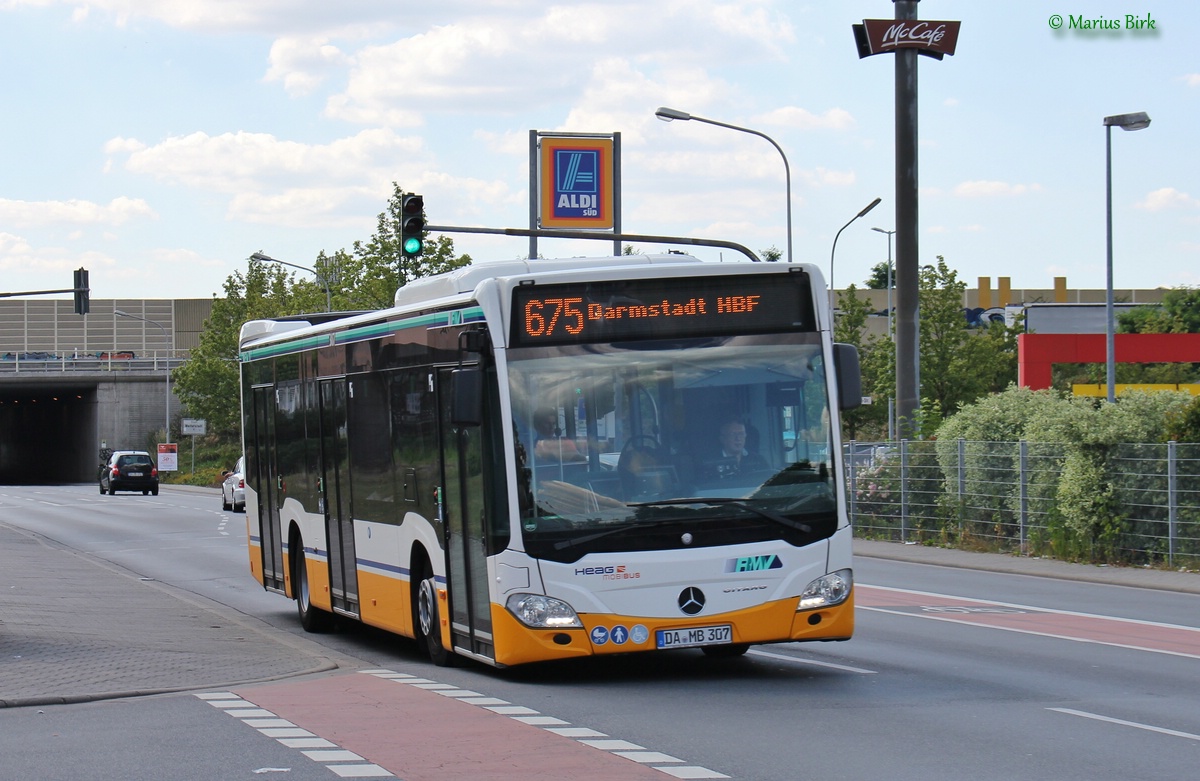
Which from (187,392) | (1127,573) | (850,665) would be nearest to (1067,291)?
(187,392)

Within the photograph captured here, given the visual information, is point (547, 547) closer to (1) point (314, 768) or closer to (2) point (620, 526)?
(2) point (620, 526)

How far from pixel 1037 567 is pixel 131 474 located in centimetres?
4838

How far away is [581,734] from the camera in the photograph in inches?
375

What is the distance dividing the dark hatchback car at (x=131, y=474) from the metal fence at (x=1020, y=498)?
40.3 m

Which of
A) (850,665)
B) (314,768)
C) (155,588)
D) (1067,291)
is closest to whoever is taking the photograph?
(314,768)

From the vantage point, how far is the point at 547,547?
36.9 feet

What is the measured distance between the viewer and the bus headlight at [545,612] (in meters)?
11.2

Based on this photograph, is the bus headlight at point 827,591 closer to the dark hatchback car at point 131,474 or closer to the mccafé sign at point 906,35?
the mccafé sign at point 906,35

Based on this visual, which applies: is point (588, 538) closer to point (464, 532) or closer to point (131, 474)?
point (464, 532)

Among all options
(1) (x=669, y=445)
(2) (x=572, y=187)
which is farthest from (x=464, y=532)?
(2) (x=572, y=187)

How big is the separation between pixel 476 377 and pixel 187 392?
70955 mm

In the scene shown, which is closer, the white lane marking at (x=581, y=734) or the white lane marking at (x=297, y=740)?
the white lane marking at (x=581, y=734)

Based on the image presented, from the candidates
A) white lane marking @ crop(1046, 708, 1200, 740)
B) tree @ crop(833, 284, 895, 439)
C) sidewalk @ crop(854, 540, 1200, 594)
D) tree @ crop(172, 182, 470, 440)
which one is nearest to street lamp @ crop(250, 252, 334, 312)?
tree @ crop(172, 182, 470, 440)

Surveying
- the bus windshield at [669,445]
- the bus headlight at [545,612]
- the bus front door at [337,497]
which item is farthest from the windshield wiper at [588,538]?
→ the bus front door at [337,497]
